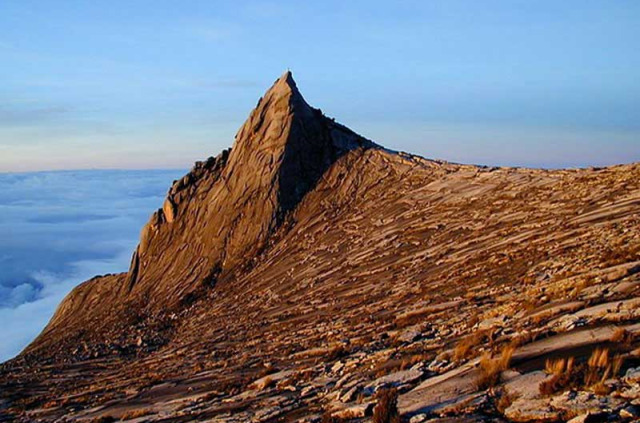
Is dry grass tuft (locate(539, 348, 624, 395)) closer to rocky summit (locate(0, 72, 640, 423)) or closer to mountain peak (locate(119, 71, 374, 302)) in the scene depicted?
rocky summit (locate(0, 72, 640, 423))

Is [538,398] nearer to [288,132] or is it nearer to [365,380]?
[365,380]

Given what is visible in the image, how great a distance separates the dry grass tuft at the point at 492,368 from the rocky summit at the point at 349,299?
36 mm

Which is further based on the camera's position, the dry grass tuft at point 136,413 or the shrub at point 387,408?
the dry grass tuft at point 136,413

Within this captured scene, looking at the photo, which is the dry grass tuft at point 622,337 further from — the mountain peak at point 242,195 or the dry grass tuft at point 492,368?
the mountain peak at point 242,195

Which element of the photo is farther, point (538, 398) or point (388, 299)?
point (388, 299)

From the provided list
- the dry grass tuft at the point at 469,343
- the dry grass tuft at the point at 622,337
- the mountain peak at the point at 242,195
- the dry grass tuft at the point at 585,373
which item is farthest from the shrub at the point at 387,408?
the mountain peak at the point at 242,195

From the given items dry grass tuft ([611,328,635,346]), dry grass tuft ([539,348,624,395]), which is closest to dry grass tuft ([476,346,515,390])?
dry grass tuft ([539,348,624,395])

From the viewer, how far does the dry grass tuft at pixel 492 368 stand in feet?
31.0

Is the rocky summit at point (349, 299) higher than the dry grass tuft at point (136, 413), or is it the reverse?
the rocky summit at point (349, 299)

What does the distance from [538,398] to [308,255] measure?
2239 cm

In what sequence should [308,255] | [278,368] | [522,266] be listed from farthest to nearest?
[308,255], [522,266], [278,368]

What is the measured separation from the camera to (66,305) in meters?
43.8

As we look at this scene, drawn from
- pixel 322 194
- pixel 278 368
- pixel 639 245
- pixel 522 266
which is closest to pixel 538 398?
pixel 278 368

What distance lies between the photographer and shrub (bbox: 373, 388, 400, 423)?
905 cm
